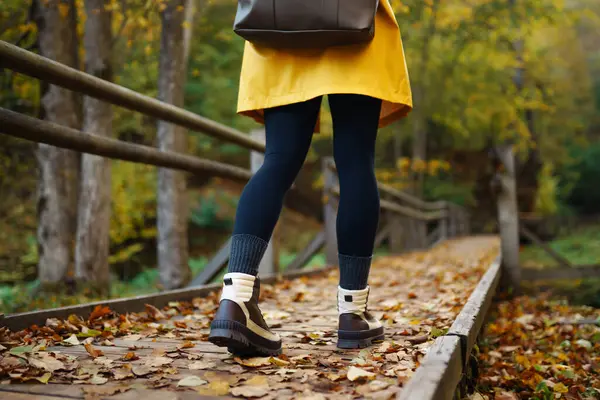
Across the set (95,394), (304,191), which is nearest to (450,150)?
(304,191)

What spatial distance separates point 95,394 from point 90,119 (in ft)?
14.4

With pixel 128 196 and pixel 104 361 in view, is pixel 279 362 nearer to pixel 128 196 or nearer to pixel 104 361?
pixel 104 361

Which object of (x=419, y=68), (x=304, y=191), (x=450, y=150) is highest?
(x=419, y=68)

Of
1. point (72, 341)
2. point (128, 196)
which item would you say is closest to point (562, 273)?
point (72, 341)

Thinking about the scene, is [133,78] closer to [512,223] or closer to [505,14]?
[512,223]

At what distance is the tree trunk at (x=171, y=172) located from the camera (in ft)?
20.9

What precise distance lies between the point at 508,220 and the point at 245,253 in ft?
16.0

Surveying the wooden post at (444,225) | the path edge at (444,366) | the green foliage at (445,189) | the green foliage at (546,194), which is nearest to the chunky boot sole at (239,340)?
the path edge at (444,366)

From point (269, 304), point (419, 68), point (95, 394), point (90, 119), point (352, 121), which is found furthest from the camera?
point (419, 68)

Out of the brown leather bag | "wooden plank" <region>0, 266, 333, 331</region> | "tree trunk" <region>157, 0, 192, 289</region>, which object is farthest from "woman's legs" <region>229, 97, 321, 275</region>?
"tree trunk" <region>157, 0, 192, 289</region>

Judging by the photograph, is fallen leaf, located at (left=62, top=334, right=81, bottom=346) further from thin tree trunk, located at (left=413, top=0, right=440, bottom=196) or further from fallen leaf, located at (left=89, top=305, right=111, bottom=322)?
thin tree trunk, located at (left=413, top=0, right=440, bottom=196)

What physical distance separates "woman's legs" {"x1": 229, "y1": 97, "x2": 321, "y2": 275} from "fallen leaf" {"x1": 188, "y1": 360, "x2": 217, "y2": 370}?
0.29m

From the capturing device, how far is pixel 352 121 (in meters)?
2.14

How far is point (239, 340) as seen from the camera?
Answer: 1.85 m
